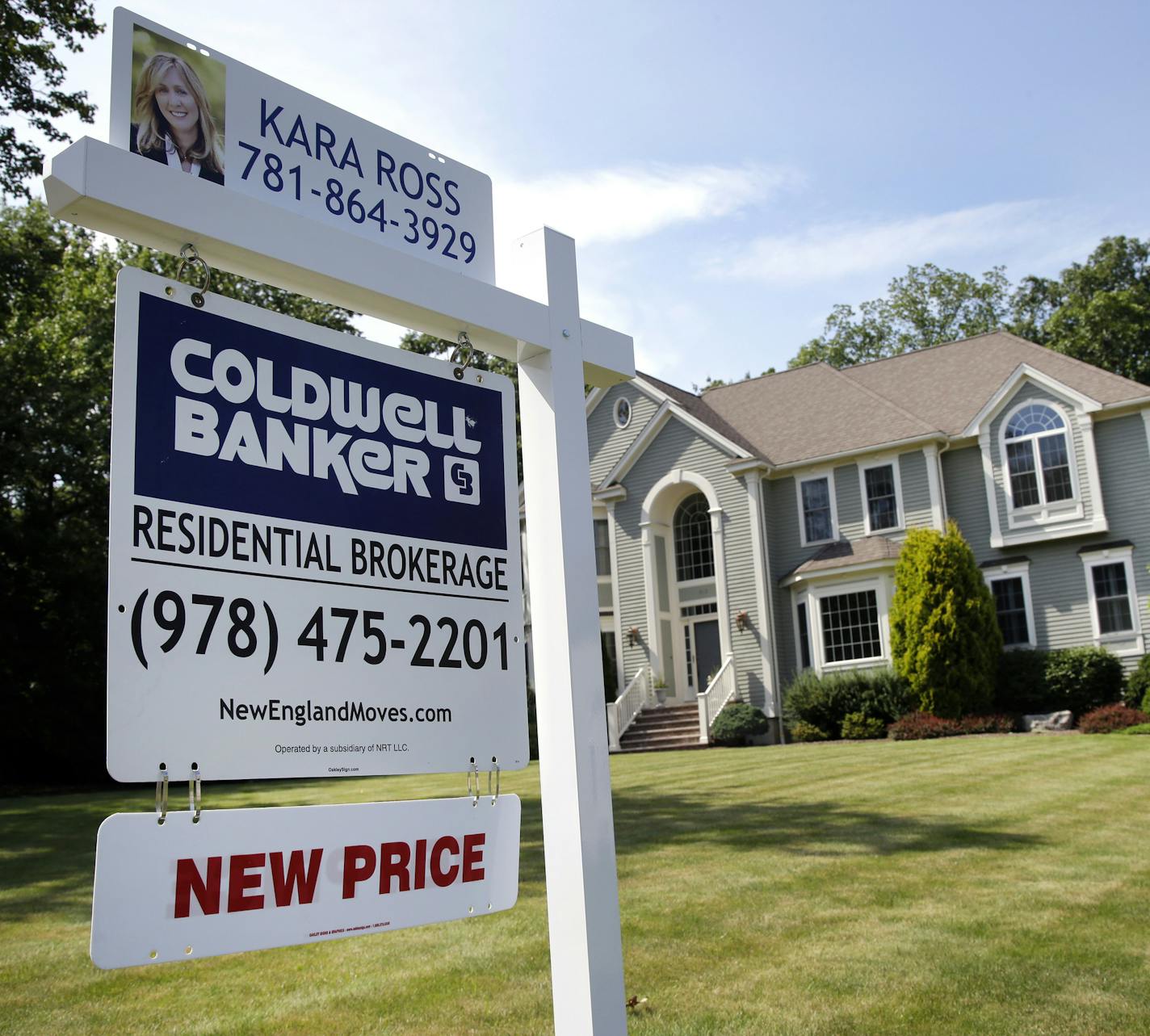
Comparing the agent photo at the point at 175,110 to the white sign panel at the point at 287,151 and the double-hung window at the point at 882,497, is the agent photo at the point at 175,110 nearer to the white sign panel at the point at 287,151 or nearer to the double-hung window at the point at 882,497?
the white sign panel at the point at 287,151

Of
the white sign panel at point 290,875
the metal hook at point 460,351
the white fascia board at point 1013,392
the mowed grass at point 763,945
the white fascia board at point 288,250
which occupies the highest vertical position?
the white fascia board at point 1013,392

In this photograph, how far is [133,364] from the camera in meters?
2.70

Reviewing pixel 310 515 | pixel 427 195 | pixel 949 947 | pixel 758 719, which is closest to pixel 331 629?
pixel 310 515

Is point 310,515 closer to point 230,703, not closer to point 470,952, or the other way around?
point 230,703

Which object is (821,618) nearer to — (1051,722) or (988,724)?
(988,724)

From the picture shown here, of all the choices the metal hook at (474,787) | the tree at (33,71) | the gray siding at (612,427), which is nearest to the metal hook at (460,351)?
the metal hook at (474,787)

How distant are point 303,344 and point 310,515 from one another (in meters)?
0.49

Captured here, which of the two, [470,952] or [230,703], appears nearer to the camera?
[230,703]

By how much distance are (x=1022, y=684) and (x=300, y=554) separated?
2248 centimetres

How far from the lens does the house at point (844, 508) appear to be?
76.9 ft

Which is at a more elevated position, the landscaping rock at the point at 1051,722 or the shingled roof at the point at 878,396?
the shingled roof at the point at 878,396

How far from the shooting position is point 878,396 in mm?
27078

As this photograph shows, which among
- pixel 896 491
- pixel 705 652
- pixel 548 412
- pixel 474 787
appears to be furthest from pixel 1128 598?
pixel 474 787

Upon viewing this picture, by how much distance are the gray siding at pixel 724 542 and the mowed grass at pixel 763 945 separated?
14.6 meters
